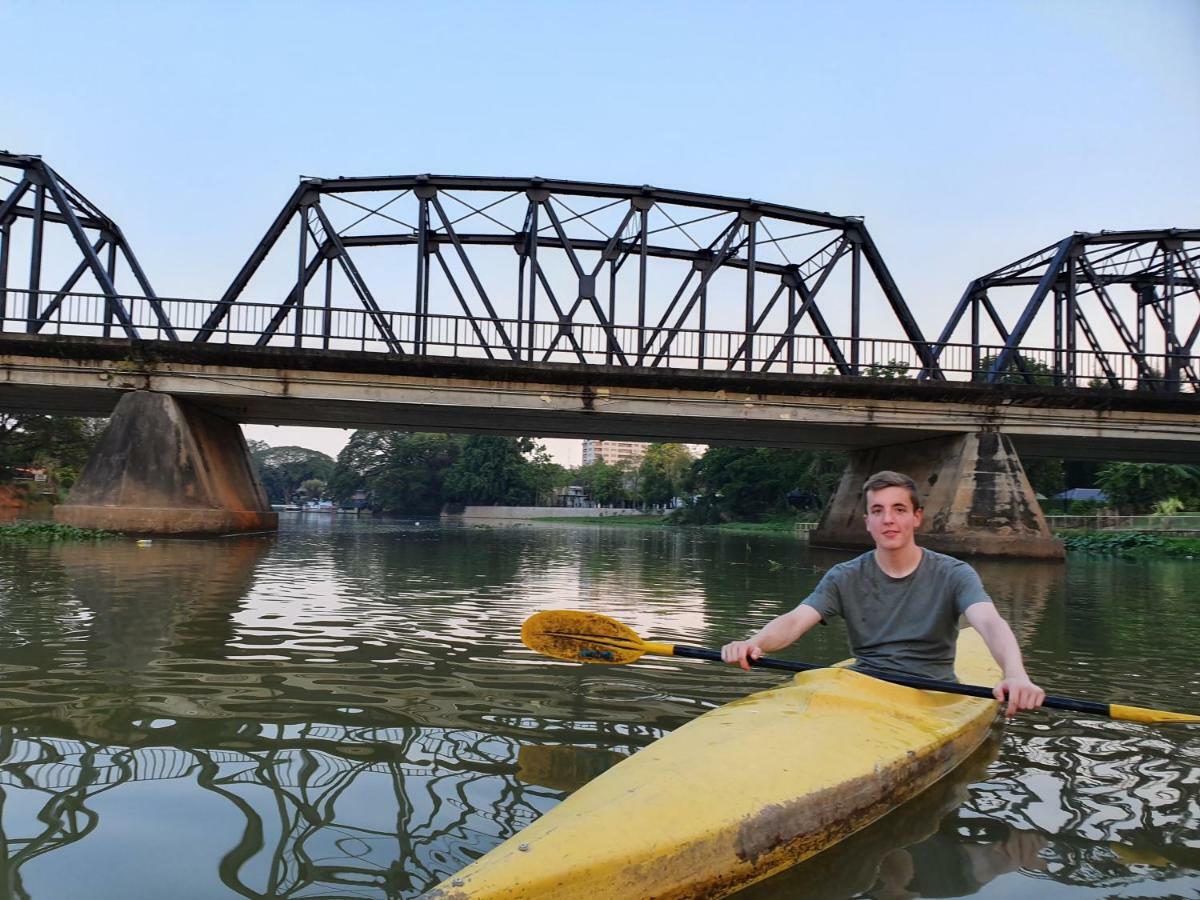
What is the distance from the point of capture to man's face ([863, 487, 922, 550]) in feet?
11.8

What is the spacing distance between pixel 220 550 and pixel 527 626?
13.0m

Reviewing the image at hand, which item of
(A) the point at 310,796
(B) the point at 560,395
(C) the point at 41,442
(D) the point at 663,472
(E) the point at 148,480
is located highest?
(D) the point at 663,472

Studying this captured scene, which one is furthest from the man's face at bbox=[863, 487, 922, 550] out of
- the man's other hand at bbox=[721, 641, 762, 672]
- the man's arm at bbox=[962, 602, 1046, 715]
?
the man's other hand at bbox=[721, 641, 762, 672]

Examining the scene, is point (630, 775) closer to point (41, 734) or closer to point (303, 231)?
point (41, 734)

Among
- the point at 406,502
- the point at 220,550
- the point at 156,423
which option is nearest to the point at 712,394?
the point at 220,550

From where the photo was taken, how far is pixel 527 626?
16.5 feet

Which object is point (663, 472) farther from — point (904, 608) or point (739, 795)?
point (739, 795)

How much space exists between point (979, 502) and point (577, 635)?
61.8 feet

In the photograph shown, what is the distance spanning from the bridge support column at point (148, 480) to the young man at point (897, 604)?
18.0 m

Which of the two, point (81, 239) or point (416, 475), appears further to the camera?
point (416, 475)

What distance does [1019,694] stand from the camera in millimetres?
3297

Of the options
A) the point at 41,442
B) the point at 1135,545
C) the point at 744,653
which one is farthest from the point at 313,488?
the point at 744,653

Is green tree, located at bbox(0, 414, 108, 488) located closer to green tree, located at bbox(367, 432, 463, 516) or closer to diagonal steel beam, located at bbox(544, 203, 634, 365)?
diagonal steel beam, located at bbox(544, 203, 634, 365)

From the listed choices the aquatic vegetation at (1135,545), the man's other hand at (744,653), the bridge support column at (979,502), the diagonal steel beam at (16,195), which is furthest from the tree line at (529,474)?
the man's other hand at (744,653)
